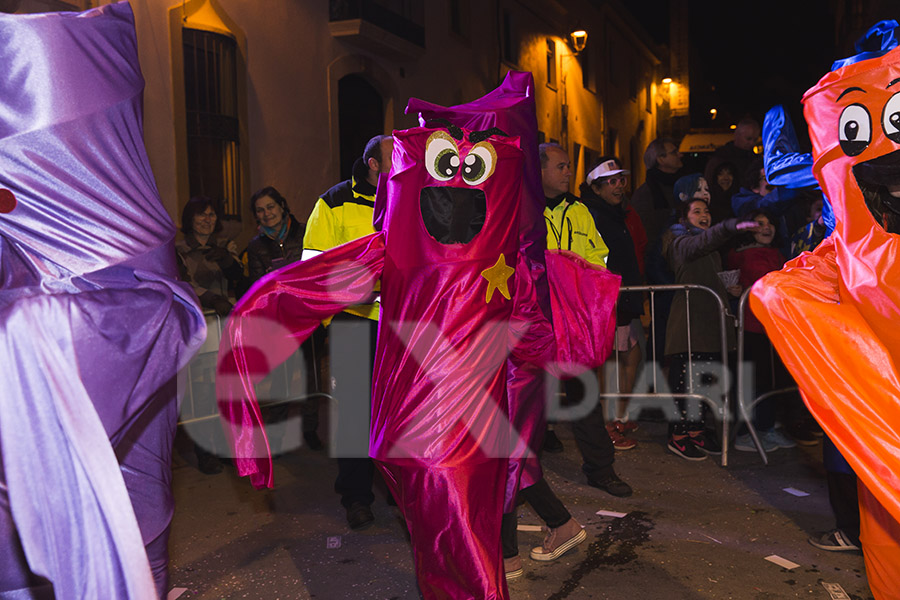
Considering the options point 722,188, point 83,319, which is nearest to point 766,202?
point 722,188

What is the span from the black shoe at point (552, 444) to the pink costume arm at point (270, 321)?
3107 mm

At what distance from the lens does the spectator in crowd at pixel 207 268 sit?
19.7 ft

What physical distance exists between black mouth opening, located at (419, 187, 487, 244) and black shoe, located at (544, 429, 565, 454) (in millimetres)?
3222

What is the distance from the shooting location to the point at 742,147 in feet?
25.0

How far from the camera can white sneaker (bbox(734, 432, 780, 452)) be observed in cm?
597

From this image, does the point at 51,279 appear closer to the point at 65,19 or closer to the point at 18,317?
the point at 18,317

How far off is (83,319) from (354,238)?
267cm

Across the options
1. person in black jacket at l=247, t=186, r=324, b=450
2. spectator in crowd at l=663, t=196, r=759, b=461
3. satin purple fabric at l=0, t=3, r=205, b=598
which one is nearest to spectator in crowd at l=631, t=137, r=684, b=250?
spectator in crowd at l=663, t=196, r=759, b=461

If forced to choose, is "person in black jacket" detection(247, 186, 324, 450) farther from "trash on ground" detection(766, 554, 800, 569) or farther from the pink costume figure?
"trash on ground" detection(766, 554, 800, 569)

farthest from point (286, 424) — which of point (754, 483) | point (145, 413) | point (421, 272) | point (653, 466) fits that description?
point (145, 413)

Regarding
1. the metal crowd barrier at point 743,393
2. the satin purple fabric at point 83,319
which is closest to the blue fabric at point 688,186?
the metal crowd barrier at point 743,393

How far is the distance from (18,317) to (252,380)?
1294 millimetres

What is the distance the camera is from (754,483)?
5.21m

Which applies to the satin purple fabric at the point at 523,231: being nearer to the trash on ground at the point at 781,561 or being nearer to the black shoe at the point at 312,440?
the trash on ground at the point at 781,561
